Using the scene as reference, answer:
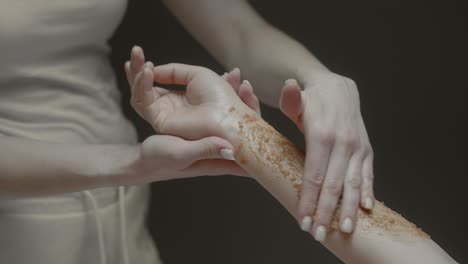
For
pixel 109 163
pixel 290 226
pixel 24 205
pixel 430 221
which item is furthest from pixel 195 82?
pixel 430 221

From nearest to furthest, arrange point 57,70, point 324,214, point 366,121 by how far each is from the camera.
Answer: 1. point 324,214
2. point 57,70
3. point 366,121

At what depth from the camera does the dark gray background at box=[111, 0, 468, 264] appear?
945 mm

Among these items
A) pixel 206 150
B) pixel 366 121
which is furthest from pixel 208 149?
pixel 366 121

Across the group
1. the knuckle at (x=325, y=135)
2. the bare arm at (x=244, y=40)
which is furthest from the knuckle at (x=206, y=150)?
the bare arm at (x=244, y=40)

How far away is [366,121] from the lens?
3.25 feet

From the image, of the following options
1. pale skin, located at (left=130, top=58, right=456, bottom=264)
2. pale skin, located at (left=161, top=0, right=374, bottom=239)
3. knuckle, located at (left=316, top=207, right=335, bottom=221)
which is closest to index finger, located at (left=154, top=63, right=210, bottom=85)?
pale skin, located at (left=130, top=58, right=456, bottom=264)

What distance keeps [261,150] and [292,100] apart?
7 cm

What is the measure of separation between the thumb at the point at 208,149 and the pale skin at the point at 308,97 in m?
0.07

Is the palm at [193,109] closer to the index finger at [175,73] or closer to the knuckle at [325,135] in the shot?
the index finger at [175,73]

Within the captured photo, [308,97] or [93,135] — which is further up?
[308,97]

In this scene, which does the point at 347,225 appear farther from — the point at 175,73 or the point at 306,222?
the point at 175,73

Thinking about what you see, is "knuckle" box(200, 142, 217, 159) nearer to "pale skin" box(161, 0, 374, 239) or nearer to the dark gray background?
"pale skin" box(161, 0, 374, 239)

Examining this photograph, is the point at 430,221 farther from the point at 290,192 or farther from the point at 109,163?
the point at 109,163

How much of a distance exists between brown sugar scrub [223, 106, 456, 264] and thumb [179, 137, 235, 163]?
0.04 metres
